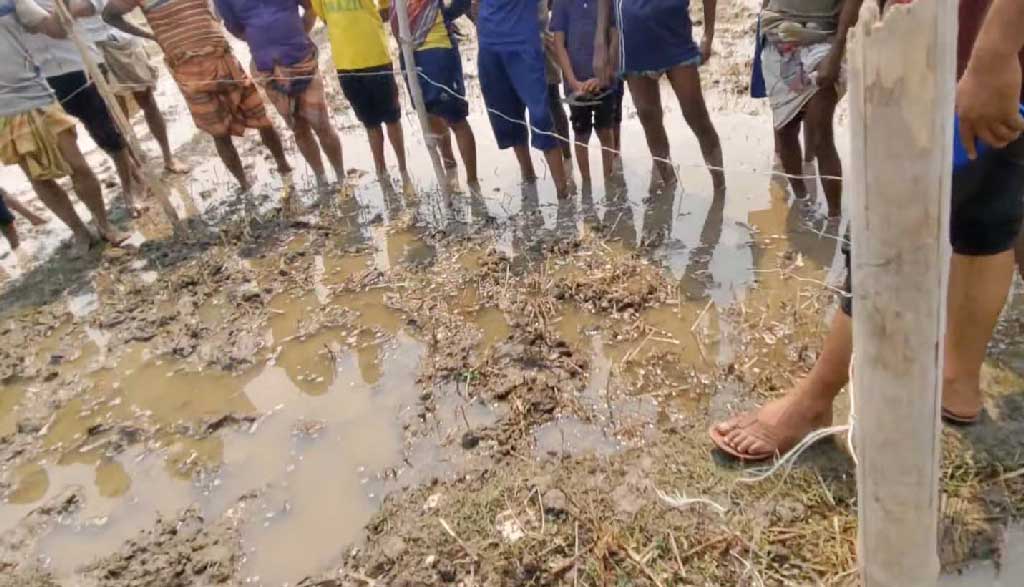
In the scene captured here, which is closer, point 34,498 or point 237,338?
point 34,498

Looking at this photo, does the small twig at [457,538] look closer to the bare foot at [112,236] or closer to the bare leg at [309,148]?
the bare leg at [309,148]

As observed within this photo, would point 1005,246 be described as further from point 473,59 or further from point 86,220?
point 473,59

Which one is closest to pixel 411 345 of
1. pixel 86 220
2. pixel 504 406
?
pixel 504 406

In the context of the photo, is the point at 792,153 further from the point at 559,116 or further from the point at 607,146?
the point at 559,116

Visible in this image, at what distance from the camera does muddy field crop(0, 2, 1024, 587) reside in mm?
2252

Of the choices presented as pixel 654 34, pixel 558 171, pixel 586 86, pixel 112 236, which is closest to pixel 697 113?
pixel 654 34

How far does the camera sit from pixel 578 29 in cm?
433

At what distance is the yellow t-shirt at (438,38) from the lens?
446cm

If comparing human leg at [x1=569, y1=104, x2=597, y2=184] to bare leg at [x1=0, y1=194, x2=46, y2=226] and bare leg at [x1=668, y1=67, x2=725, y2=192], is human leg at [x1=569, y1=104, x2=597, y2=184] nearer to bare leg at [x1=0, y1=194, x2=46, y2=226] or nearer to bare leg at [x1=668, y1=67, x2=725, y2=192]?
bare leg at [x1=668, y1=67, x2=725, y2=192]

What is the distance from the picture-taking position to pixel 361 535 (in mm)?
2545

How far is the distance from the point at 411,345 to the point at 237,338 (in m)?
0.98

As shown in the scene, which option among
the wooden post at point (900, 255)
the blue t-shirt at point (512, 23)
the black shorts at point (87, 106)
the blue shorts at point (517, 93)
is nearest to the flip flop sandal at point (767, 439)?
the wooden post at point (900, 255)

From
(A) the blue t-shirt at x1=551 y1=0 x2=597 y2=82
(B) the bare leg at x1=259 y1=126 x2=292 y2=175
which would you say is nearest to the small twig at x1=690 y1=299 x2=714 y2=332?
(A) the blue t-shirt at x1=551 y1=0 x2=597 y2=82

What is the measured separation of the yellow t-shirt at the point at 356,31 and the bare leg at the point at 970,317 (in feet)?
12.1
